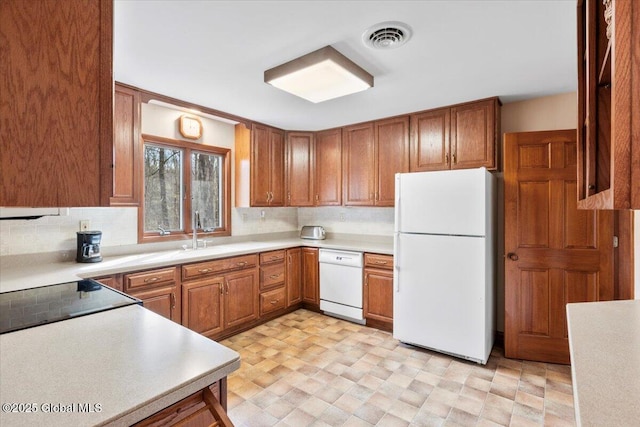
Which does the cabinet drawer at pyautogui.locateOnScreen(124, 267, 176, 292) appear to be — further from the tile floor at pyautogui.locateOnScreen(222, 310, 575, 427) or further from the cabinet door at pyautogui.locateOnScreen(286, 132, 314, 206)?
the cabinet door at pyautogui.locateOnScreen(286, 132, 314, 206)

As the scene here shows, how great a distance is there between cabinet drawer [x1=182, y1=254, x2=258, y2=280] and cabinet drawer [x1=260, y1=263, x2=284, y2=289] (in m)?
0.18

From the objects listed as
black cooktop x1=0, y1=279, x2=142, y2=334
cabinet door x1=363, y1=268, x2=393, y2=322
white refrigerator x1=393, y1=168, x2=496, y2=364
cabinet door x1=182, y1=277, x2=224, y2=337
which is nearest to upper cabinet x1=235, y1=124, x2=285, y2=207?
cabinet door x1=182, y1=277, x2=224, y2=337

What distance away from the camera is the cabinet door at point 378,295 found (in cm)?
310

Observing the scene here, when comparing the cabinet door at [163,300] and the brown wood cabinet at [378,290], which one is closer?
the cabinet door at [163,300]

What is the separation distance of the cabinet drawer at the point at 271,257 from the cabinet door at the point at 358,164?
1035 mm

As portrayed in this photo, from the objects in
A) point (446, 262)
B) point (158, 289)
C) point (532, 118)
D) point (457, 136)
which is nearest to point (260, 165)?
point (158, 289)

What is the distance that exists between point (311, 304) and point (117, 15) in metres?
3.20

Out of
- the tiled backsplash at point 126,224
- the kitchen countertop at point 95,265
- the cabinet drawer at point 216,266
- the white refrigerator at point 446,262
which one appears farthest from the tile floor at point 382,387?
the tiled backsplash at point 126,224

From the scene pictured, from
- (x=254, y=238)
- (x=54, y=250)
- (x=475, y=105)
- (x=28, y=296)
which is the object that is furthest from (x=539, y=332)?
(x=54, y=250)

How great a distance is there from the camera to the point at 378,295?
10.4ft

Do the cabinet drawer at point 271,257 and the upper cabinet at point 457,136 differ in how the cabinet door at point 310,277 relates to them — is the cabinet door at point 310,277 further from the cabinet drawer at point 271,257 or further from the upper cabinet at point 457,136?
the upper cabinet at point 457,136

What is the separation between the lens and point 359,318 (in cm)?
330

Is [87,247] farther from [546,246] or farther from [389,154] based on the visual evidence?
[546,246]

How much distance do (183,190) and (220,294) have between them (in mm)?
1197
